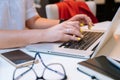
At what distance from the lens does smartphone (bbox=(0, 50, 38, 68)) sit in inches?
31.3

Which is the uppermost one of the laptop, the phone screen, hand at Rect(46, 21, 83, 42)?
hand at Rect(46, 21, 83, 42)

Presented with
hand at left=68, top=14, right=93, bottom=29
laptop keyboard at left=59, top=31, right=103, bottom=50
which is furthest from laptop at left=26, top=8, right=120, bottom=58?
hand at left=68, top=14, right=93, bottom=29

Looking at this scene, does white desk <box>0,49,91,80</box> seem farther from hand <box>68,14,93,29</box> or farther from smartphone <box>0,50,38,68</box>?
hand <box>68,14,93,29</box>

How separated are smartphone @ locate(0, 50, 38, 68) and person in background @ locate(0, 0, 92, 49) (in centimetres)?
8

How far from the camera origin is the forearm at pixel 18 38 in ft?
3.20

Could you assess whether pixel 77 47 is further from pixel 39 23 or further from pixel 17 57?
pixel 39 23

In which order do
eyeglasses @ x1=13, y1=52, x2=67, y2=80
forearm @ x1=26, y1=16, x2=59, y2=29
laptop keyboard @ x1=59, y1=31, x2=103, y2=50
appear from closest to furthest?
1. eyeglasses @ x1=13, y1=52, x2=67, y2=80
2. laptop keyboard @ x1=59, y1=31, x2=103, y2=50
3. forearm @ x1=26, y1=16, x2=59, y2=29

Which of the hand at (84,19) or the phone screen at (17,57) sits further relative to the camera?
the hand at (84,19)

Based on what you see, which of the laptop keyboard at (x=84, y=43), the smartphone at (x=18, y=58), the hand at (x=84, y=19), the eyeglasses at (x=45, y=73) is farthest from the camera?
the hand at (x=84, y=19)

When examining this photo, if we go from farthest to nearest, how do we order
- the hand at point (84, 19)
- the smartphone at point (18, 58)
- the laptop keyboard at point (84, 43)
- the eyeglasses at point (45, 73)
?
the hand at point (84, 19) < the laptop keyboard at point (84, 43) < the smartphone at point (18, 58) < the eyeglasses at point (45, 73)

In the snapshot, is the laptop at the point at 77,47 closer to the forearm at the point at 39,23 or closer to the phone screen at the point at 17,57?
the phone screen at the point at 17,57

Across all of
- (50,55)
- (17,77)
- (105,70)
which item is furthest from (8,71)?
(105,70)

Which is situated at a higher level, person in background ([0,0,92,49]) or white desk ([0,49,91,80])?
person in background ([0,0,92,49])

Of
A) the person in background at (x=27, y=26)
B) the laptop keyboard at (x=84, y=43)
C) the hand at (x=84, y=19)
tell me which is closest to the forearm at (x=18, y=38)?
the person in background at (x=27, y=26)
